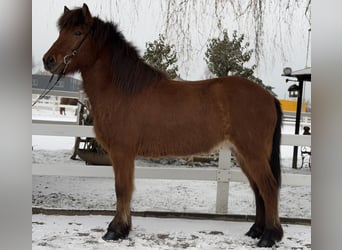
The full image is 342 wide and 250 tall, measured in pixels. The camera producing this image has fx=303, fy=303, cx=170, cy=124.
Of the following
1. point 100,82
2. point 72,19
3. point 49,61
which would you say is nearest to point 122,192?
point 100,82

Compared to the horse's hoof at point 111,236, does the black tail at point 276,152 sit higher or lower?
higher

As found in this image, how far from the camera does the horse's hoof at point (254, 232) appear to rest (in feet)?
4.93

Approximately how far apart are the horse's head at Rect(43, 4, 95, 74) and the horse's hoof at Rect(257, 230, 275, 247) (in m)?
1.20

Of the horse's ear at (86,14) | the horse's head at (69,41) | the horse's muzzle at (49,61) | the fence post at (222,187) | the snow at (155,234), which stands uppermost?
the horse's ear at (86,14)

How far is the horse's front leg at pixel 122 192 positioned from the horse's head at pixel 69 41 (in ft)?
1.55

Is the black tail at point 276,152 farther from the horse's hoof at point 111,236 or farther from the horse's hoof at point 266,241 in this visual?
the horse's hoof at point 111,236

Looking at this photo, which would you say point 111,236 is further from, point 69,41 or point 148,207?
point 69,41

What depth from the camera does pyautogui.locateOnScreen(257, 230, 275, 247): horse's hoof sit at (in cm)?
142

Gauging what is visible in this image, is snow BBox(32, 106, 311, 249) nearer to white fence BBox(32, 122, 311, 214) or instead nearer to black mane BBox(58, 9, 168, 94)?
white fence BBox(32, 122, 311, 214)

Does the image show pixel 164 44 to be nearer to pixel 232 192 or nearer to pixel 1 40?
pixel 232 192

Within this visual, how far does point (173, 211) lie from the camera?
175 centimetres

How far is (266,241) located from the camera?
1425 millimetres

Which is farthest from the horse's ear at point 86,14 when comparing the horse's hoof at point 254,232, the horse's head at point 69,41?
the horse's hoof at point 254,232

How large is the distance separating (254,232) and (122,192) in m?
0.69
